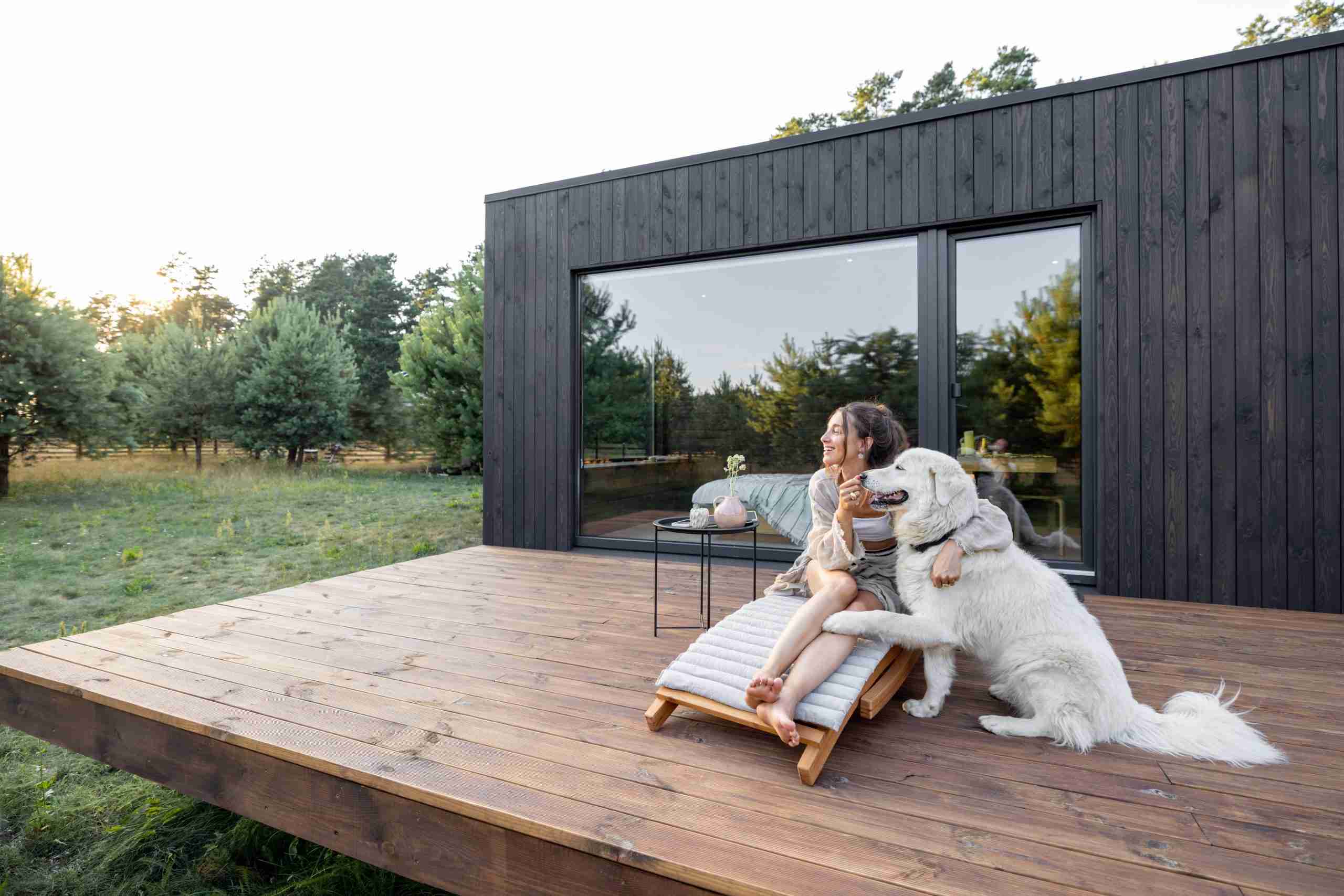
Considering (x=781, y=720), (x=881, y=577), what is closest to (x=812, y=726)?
(x=781, y=720)

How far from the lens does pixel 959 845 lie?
128 centimetres

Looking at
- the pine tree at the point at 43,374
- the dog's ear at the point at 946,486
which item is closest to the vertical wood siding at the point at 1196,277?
the dog's ear at the point at 946,486

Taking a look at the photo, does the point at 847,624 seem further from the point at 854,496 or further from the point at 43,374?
the point at 43,374

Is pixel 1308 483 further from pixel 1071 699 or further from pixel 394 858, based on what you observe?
pixel 394 858

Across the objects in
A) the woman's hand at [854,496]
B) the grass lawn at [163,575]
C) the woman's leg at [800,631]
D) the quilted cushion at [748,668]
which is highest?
the woman's hand at [854,496]

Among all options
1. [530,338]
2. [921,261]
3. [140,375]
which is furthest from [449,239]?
[921,261]

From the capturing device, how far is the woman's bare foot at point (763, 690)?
163 centimetres

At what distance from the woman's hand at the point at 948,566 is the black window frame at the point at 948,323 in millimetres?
2122

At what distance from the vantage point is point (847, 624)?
5.94 ft

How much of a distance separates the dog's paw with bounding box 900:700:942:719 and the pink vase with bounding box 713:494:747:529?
3.56 ft

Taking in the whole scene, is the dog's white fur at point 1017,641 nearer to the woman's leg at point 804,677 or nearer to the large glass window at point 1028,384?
the woman's leg at point 804,677

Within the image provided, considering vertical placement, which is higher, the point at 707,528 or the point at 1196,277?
the point at 1196,277

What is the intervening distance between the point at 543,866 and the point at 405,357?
32.3 ft

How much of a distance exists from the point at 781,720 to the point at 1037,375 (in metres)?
3.05
